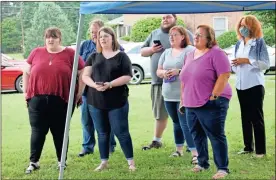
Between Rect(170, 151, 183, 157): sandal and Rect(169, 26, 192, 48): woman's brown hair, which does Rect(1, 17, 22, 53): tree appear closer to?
Rect(170, 151, 183, 157): sandal

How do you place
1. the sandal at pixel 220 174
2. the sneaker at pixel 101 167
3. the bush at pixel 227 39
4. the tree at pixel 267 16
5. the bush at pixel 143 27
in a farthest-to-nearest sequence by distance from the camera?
the bush at pixel 143 27, the bush at pixel 227 39, the tree at pixel 267 16, the sneaker at pixel 101 167, the sandal at pixel 220 174

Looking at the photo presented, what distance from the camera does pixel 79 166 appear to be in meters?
5.18

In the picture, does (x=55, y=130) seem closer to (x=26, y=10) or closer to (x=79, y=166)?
(x=79, y=166)

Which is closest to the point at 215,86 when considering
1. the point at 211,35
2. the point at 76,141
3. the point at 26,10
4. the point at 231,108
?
the point at 211,35

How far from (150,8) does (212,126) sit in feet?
A: 4.16

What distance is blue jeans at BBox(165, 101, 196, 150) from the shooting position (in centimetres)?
513

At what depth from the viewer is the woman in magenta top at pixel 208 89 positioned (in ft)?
14.5

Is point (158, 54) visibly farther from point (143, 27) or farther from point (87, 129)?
point (143, 27)

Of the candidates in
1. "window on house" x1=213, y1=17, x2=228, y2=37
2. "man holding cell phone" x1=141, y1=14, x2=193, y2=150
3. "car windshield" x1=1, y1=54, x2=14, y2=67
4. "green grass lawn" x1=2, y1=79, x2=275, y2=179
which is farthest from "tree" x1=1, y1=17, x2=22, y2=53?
"window on house" x1=213, y1=17, x2=228, y2=37

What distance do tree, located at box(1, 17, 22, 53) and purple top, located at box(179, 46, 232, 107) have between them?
6.30 metres

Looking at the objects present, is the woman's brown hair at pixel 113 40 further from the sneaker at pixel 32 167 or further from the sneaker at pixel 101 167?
the sneaker at pixel 32 167

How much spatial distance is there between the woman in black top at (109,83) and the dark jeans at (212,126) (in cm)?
67

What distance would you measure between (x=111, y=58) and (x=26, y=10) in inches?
240

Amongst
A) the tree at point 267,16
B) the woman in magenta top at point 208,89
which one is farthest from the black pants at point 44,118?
the tree at point 267,16
